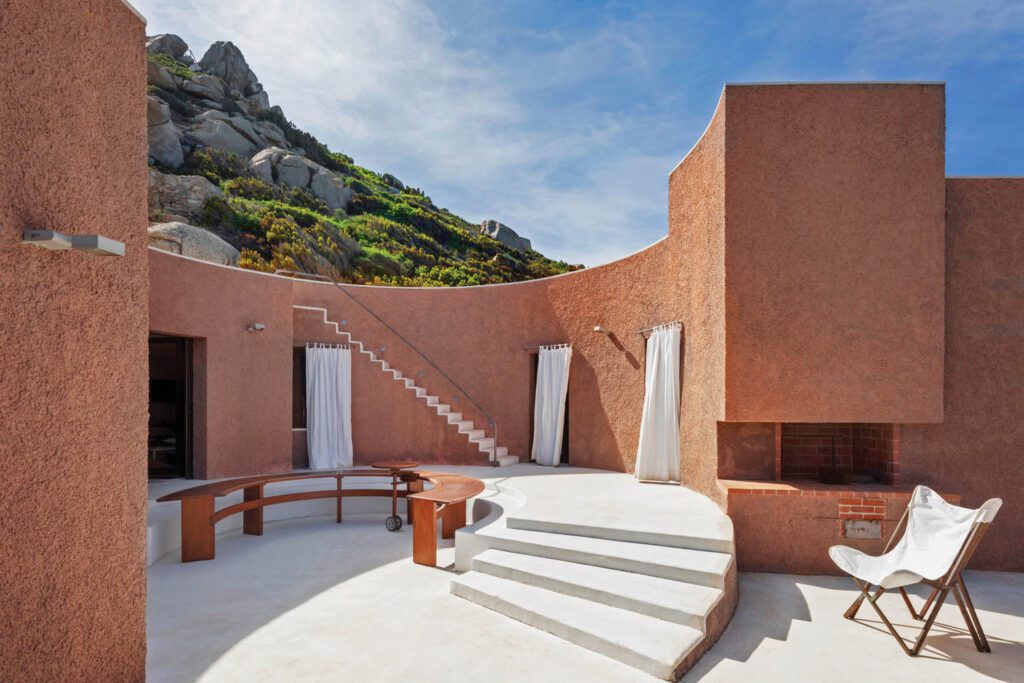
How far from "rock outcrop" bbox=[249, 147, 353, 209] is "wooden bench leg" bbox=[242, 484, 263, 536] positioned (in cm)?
2559

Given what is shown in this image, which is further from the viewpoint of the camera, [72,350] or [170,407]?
[170,407]

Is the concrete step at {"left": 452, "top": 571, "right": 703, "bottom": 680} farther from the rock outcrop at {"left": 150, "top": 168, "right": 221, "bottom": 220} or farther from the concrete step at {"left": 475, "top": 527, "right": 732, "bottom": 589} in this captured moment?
the rock outcrop at {"left": 150, "top": 168, "right": 221, "bottom": 220}

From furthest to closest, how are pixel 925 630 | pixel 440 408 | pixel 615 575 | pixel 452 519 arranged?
pixel 440 408 < pixel 452 519 < pixel 615 575 < pixel 925 630

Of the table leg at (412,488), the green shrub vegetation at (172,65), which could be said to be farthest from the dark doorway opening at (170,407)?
the green shrub vegetation at (172,65)

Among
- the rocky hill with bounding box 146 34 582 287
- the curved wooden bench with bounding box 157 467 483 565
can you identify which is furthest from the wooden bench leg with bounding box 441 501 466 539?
the rocky hill with bounding box 146 34 582 287

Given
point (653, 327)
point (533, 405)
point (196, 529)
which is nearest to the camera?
point (196, 529)

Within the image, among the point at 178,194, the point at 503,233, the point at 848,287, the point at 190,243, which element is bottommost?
the point at 848,287

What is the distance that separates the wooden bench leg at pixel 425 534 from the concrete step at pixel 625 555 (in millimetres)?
700

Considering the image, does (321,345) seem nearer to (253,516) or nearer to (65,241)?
(253,516)

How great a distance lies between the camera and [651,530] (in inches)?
207

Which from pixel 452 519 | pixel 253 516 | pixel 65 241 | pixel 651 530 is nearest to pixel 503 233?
pixel 253 516

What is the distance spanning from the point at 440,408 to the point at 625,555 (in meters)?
6.75

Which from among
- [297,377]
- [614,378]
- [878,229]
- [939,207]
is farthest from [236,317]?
[939,207]

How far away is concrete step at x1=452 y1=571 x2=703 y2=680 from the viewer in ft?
12.0
